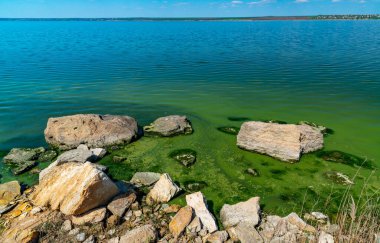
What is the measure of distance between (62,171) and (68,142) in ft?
13.1

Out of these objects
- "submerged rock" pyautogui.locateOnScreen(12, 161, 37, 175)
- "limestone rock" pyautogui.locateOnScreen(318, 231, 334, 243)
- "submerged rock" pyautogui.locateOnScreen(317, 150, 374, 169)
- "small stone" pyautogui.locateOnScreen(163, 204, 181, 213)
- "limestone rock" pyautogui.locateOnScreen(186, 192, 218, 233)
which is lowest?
"submerged rock" pyautogui.locateOnScreen(12, 161, 37, 175)

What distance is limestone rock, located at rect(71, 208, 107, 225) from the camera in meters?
8.13

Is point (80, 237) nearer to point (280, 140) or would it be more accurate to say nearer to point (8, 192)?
point (8, 192)

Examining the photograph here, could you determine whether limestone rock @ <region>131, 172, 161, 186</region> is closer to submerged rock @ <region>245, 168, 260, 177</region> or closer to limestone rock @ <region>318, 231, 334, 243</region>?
submerged rock @ <region>245, 168, 260, 177</region>

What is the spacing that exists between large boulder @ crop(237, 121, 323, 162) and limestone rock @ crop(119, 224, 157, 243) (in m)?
6.17

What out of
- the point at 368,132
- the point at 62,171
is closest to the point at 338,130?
the point at 368,132

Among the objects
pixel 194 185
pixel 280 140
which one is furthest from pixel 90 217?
pixel 280 140

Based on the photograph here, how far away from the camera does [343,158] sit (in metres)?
11.9

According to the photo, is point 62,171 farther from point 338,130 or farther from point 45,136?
point 338,130

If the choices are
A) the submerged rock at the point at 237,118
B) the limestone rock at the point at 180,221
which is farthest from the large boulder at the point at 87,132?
the limestone rock at the point at 180,221

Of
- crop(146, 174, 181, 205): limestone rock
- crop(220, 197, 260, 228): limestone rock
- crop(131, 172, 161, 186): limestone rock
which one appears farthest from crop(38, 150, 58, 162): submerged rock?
crop(220, 197, 260, 228): limestone rock

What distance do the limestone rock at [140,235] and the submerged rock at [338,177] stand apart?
6.66 m

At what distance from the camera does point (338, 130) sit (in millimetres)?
14531

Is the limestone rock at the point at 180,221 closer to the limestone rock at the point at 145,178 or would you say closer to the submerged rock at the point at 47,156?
the limestone rock at the point at 145,178
